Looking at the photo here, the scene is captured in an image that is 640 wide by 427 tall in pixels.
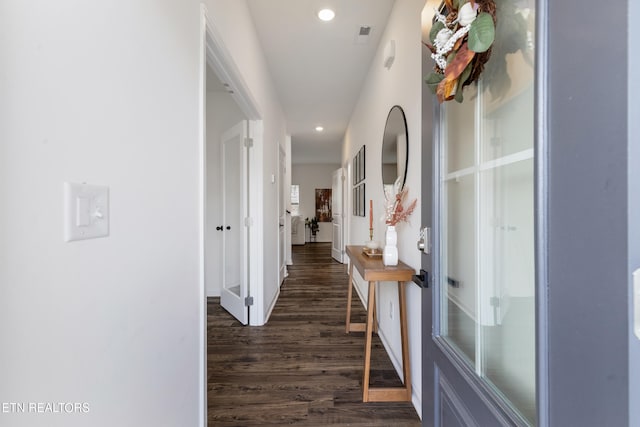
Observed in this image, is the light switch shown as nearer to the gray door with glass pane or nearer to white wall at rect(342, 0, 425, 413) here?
the gray door with glass pane

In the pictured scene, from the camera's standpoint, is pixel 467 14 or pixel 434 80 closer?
pixel 467 14

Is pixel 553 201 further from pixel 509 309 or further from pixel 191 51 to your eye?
pixel 191 51

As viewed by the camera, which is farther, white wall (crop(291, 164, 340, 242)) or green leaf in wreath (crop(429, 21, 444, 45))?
white wall (crop(291, 164, 340, 242))

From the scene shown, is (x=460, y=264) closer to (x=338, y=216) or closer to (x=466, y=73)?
(x=466, y=73)

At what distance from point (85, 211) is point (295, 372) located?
1.77 metres

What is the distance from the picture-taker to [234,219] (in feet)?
10.6

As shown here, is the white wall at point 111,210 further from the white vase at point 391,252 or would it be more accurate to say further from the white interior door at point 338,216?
the white interior door at point 338,216

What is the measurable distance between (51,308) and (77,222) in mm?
180

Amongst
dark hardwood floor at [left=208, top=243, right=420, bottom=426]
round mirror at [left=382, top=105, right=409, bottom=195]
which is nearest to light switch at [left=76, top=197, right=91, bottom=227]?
dark hardwood floor at [left=208, top=243, right=420, bottom=426]

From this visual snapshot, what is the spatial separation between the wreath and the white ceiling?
5.72ft

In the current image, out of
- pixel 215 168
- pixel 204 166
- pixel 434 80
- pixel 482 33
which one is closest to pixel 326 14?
pixel 204 166

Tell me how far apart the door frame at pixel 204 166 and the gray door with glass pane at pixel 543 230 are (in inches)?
38.7

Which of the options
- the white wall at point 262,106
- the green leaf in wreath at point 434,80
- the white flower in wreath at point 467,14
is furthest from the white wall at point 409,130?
the white wall at point 262,106

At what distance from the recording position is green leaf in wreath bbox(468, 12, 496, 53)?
614 millimetres
